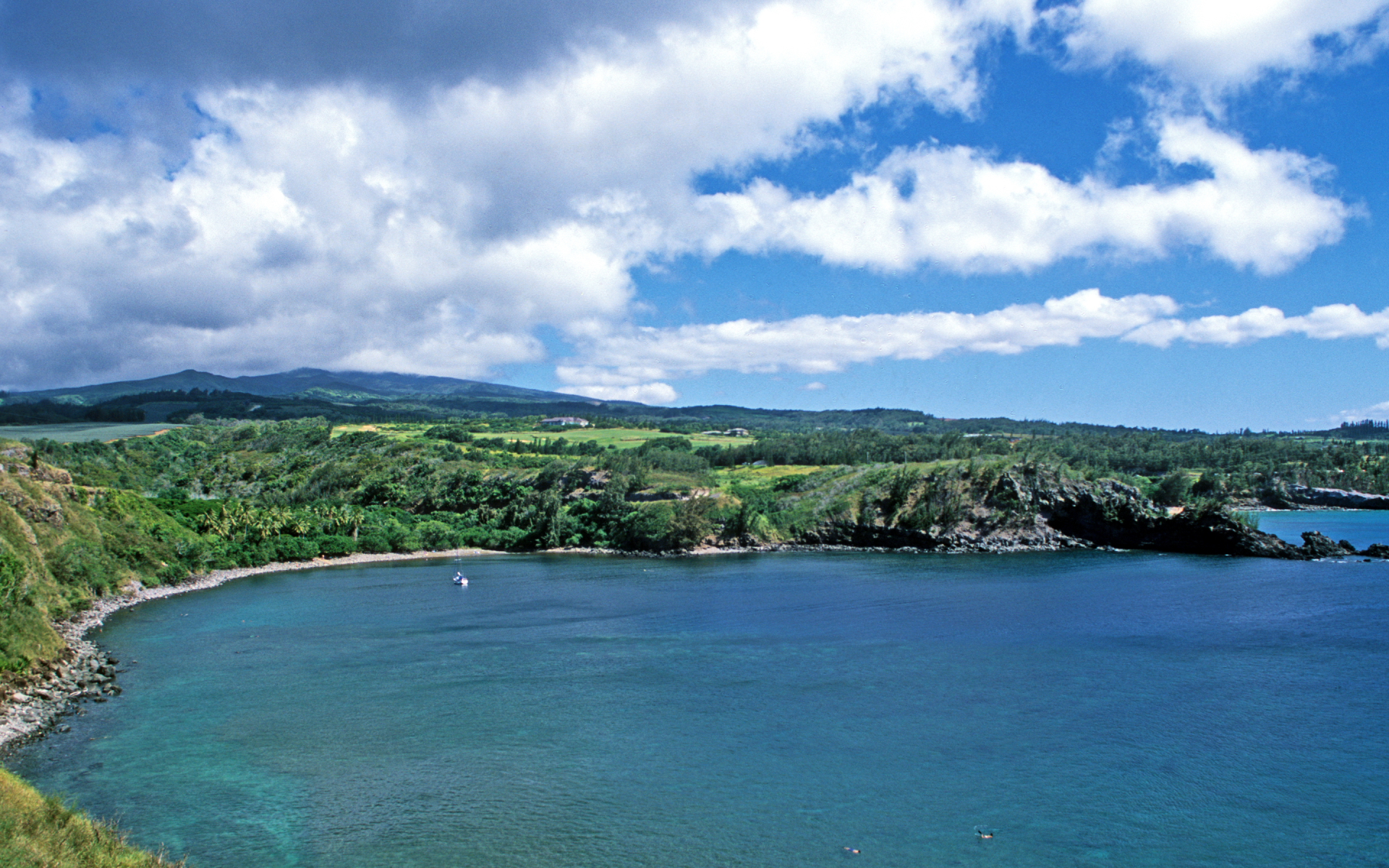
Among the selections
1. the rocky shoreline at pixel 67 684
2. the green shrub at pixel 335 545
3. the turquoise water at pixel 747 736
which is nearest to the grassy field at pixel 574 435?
the green shrub at pixel 335 545

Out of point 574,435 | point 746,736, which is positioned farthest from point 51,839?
point 574,435

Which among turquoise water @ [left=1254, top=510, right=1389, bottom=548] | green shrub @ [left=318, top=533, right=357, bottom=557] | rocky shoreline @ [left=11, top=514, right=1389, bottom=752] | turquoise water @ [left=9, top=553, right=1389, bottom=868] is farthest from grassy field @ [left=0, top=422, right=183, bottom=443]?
turquoise water @ [left=1254, top=510, right=1389, bottom=548]

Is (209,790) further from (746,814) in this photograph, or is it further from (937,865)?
(937,865)

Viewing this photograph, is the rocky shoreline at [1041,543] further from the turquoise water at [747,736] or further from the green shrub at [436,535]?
the turquoise water at [747,736]

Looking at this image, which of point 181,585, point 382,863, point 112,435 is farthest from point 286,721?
point 112,435

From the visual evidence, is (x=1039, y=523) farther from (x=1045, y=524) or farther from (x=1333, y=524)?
(x=1333, y=524)

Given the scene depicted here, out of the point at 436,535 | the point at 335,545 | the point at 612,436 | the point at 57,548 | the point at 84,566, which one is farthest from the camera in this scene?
the point at 612,436

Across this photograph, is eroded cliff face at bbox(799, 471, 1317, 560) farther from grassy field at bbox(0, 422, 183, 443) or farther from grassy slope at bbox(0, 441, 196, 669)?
grassy field at bbox(0, 422, 183, 443)
